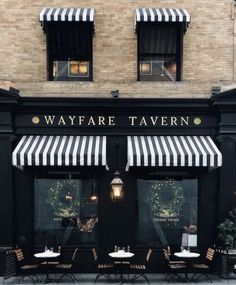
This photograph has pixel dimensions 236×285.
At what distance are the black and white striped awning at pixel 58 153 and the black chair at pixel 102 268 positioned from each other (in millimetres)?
2969

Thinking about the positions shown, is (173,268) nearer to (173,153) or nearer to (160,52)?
(173,153)

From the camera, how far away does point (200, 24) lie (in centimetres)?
1538

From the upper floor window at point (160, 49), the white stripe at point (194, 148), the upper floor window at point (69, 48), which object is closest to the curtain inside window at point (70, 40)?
the upper floor window at point (69, 48)

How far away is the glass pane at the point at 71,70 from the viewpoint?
615 inches

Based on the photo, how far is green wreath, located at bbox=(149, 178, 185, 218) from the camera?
50.3 feet

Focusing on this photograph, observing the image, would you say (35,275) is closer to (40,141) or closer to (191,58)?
(40,141)

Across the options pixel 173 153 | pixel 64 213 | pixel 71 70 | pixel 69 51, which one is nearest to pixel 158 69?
pixel 71 70

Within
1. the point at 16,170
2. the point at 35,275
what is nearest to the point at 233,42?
the point at 16,170

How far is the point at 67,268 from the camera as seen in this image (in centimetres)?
1405

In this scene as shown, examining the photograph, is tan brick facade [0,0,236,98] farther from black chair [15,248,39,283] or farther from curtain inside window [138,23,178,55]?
black chair [15,248,39,283]

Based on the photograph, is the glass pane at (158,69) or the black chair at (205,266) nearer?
the black chair at (205,266)

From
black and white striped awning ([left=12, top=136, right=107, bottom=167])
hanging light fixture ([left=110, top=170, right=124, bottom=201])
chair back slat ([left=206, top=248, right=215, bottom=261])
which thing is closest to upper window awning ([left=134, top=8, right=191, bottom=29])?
black and white striped awning ([left=12, top=136, right=107, bottom=167])

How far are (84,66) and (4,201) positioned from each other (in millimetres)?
5035

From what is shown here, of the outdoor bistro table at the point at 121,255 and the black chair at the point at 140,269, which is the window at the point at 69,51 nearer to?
the outdoor bistro table at the point at 121,255
